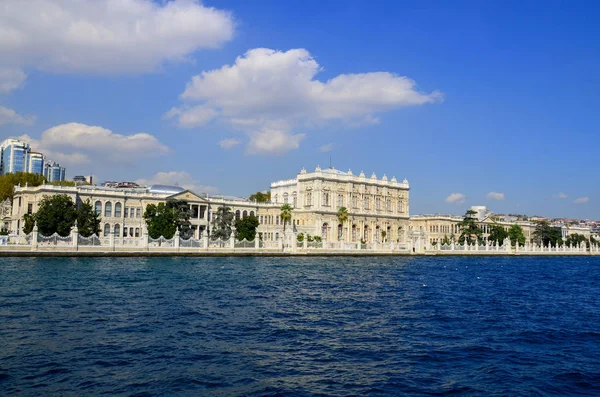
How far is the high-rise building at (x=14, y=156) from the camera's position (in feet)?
456

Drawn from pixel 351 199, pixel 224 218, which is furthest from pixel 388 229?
pixel 224 218

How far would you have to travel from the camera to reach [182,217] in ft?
216

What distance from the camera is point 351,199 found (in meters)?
91.1

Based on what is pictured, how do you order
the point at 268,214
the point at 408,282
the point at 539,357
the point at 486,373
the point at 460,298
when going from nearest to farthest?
the point at 486,373 < the point at 539,357 < the point at 460,298 < the point at 408,282 < the point at 268,214

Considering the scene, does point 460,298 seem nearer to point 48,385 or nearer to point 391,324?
point 391,324

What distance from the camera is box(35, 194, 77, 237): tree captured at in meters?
47.8

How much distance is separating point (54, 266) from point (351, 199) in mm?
61929

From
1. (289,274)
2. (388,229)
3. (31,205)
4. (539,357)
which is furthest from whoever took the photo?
(388,229)

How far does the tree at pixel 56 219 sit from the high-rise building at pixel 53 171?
110000 millimetres

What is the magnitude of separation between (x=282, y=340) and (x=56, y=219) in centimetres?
3875

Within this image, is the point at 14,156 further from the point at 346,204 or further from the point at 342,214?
the point at 342,214

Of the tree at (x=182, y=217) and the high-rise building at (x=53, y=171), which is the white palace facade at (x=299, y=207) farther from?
the high-rise building at (x=53, y=171)

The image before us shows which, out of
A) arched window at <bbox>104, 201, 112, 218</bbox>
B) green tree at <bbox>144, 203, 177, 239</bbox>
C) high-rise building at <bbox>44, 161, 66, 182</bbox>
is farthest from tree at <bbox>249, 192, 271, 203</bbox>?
high-rise building at <bbox>44, 161, 66, 182</bbox>

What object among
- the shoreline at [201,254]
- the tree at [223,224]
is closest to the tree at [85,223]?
the shoreline at [201,254]
